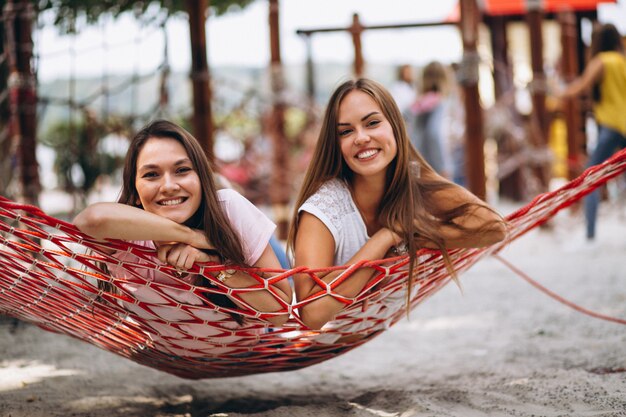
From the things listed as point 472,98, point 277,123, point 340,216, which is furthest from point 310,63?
point 340,216

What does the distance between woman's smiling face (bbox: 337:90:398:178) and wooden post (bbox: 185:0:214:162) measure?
1635mm

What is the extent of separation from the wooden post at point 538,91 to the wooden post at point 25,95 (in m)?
3.67

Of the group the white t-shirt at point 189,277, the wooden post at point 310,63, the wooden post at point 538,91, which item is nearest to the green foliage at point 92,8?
the wooden post at point 310,63

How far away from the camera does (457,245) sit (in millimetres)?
1704

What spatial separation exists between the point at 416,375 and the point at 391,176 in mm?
711

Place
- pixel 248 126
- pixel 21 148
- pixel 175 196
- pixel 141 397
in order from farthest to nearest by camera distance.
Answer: pixel 248 126 → pixel 21 148 → pixel 141 397 → pixel 175 196

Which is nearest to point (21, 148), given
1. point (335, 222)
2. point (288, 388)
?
point (288, 388)

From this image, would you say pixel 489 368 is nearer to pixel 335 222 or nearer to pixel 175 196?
pixel 335 222

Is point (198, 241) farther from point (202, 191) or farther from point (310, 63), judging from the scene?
point (310, 63)

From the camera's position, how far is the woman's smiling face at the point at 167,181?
157cm

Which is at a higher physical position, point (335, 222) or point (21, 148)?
point (21, 148)

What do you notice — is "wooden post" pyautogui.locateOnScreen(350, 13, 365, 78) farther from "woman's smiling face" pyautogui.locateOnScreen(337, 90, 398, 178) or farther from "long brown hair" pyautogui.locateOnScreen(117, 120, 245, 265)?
"long brown hair" pyautogui.locateOnScreen(117, 120, 245, 265)

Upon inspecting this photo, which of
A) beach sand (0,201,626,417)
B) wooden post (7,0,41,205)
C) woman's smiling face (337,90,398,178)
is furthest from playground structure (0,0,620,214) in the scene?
woman's smiling face (337,90,398,178)

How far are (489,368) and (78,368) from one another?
131cm
